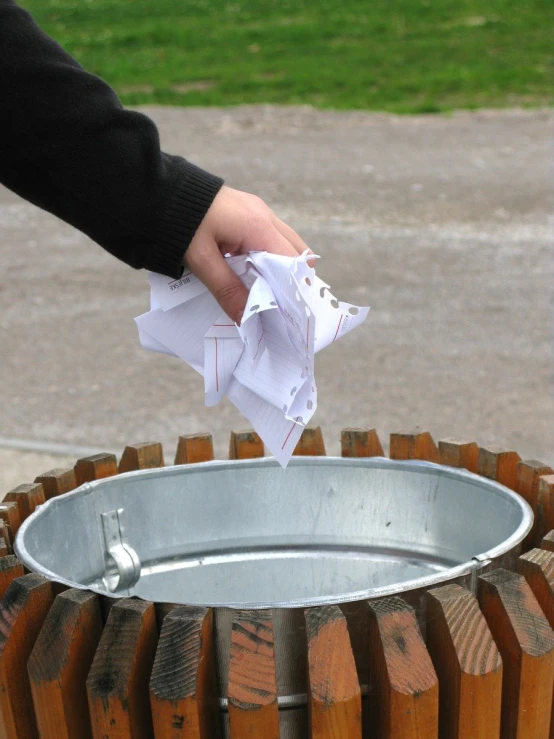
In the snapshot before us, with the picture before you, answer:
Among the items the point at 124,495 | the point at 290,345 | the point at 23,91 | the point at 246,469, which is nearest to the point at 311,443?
the point at 246,469

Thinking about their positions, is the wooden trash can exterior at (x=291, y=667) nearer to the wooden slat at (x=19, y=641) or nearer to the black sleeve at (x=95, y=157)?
the wooden slat at (x=19, y=641)

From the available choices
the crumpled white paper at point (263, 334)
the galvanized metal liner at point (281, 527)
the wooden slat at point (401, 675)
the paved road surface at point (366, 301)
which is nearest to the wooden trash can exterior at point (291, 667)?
the wooden slat at point (401, 675)

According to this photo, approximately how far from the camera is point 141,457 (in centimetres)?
202

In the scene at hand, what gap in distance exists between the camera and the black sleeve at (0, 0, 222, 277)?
1.34 meters

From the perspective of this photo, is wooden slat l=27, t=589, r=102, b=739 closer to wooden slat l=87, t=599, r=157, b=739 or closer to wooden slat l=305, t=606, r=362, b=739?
wooden slat l=87, t=599, r=157, b=739

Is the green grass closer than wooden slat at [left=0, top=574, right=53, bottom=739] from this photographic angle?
No

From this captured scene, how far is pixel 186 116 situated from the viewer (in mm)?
11773

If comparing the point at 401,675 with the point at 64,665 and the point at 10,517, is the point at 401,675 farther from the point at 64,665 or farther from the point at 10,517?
the point at 10,517

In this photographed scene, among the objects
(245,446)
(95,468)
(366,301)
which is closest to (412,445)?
(245,446)

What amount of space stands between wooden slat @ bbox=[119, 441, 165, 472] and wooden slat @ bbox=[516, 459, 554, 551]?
2.20 ft

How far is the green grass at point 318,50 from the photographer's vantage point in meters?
13.0

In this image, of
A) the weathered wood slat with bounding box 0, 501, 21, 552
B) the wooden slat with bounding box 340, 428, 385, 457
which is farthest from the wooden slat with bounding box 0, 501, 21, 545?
the wooden slat with bounding box 340, 428, 385, 457

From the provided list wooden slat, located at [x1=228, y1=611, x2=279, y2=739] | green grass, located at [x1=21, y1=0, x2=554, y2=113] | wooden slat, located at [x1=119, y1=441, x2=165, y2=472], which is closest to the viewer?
wooden slat, located at [x1=228, y1=611, x2=279, y2=739]

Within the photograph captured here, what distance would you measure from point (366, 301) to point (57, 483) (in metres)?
4.13
